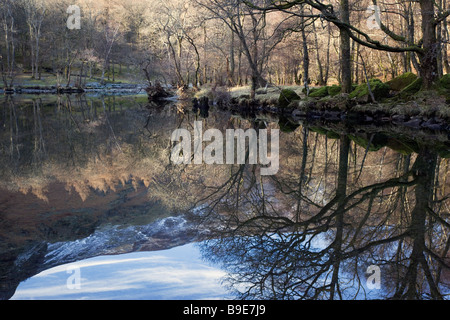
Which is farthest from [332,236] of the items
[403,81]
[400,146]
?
[403,81]

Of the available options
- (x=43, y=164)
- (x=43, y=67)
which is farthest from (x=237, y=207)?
(x=43, y=67)

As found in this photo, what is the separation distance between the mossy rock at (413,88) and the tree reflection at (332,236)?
30.3 ft

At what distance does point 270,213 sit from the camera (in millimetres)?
4879

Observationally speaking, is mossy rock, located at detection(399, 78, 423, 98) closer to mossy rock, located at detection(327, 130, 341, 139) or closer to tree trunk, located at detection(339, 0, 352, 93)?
tree trunk, located at detection(339, 0, 352, 93)

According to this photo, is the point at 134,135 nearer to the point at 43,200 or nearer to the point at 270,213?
the point at 43,200

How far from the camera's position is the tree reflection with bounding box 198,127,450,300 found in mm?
3016

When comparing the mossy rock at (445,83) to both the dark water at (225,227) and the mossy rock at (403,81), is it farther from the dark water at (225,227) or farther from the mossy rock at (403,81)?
the dark water at (225,227)

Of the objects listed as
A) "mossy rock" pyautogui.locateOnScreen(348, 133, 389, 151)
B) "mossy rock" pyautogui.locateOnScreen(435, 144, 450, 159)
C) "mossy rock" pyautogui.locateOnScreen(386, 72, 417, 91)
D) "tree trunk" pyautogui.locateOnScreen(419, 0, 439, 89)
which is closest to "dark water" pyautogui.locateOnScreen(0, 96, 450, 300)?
→ "mossy rock" pyautogui.locateOnScreen(435, 144, 450, 159)

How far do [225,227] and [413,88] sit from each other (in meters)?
13.1

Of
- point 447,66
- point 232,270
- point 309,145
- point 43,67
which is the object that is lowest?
point 232,270

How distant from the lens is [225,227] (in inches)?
174

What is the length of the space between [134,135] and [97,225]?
838cm

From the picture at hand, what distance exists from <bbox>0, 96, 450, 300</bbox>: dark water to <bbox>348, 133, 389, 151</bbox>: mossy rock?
966mm
